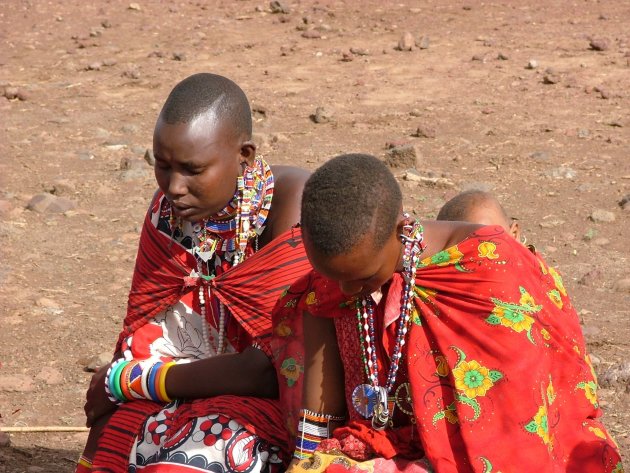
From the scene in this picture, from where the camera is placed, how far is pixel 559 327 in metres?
3.00

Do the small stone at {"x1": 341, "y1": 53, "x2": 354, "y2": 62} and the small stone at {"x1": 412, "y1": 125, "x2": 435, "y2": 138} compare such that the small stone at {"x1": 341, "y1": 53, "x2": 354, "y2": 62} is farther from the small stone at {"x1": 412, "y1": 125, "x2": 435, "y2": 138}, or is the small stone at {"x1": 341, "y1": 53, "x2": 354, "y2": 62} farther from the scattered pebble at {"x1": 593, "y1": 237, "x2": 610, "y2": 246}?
the scattered pebble at {"x1": 593, "y1": 237, "x2": 610, "y2": 246}

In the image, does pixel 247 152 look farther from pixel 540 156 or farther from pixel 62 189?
pixel 540 156

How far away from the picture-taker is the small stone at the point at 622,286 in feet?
18.4

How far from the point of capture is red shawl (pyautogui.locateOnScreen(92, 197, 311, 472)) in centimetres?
335

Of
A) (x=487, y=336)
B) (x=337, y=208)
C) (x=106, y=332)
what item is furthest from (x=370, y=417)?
(x=106, y=332)

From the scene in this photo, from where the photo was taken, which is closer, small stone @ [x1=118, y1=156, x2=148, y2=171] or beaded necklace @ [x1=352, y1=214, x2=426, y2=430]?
beaded necklace @ [x1=352, y1=214, x2=426, y2=430]

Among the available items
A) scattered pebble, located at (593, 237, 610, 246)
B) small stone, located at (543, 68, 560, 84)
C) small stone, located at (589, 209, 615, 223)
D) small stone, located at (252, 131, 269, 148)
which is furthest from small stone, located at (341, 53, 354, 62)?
scattered pebble, located at (593, 237, 610, 246)

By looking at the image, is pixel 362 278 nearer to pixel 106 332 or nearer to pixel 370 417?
pixel 370 417

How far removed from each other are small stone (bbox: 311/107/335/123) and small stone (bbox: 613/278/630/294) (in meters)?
3.53

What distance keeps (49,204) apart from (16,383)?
7.75 feet

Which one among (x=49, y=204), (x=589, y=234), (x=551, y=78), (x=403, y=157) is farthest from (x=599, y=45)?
(x=49, y=204)

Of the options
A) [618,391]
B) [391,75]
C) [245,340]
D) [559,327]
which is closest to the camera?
[559,327]

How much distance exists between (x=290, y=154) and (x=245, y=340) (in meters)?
4.34

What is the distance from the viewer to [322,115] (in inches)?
341
